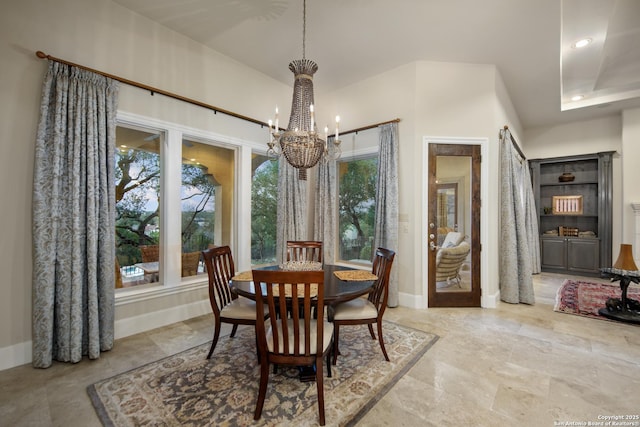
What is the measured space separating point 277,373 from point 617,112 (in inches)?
306

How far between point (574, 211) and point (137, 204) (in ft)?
26.7

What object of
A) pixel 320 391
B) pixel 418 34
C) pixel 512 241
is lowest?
pixel 320 391

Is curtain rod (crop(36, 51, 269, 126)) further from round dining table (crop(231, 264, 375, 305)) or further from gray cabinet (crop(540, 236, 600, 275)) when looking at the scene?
gray cabinet (crop(540, 236, 600, 275))

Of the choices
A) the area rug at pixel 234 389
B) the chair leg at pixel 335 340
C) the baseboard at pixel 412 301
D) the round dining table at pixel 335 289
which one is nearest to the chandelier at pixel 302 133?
the round dining table at pixel 335 289

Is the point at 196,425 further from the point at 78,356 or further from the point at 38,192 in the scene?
the point at 38,192

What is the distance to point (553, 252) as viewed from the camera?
599 cm

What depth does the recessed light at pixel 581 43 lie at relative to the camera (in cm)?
329

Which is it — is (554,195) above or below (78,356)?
above

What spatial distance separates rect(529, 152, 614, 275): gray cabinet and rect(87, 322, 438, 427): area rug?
539 cm

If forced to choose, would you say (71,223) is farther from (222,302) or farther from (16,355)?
(222,302)

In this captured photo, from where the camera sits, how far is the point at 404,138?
3779 mm

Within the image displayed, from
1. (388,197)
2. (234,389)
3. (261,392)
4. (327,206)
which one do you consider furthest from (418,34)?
(234,389)

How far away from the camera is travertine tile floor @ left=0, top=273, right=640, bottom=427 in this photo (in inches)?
66.5

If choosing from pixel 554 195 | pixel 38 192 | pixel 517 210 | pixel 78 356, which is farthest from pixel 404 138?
pixel 554 195
